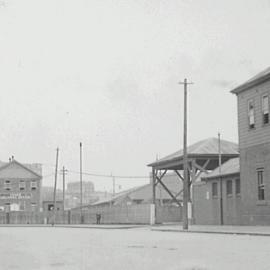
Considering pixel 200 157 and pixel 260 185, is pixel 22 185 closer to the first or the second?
pixel 200 157

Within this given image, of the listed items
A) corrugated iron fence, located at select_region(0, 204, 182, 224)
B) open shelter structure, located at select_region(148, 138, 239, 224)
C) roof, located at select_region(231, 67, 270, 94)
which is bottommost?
corrugated iron fence, located at select_region(0, 204, 182, 224)

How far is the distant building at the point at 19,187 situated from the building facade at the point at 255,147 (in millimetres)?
68453

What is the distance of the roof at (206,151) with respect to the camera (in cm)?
5384

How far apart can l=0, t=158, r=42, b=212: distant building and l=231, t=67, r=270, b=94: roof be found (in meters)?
69.0

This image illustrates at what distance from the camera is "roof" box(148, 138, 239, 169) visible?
53.8m

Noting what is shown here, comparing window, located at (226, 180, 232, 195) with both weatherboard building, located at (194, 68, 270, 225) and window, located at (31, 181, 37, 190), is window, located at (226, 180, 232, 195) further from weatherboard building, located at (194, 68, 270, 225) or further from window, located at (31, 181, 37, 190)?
window, located at (31, 181, 37, 190)

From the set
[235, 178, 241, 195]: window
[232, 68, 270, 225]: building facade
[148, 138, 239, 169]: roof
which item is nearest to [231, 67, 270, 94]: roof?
[232, 68, 270, 225]: building facade

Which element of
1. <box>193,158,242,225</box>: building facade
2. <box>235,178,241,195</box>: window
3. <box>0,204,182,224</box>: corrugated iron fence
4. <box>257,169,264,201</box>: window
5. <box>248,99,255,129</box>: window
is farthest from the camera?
<box>0,204,182,224</box>: corrugated iron fence

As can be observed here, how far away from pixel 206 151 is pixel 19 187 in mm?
55531

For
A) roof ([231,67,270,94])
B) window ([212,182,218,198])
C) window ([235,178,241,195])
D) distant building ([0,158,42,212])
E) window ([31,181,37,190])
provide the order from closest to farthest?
roof ([231,67,270,94]) → window ([235,178,241,195]) → window ([212,182,218,198]) → distant building ([0,158,42,212]) → window ([31,181,37,190])

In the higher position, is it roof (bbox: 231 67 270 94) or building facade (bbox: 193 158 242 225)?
roof (bbox: 231 67 270 94)

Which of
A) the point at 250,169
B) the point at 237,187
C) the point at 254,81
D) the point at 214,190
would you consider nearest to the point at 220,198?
the point at 214,190

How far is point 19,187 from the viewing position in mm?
103750

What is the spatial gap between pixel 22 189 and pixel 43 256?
8833 cm
